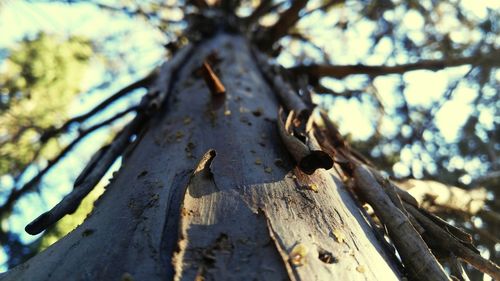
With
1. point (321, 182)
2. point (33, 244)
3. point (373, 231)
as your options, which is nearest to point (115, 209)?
point (321, 182)

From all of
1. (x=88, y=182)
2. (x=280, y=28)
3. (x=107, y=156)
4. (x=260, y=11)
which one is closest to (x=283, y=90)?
(x=107, y=156)

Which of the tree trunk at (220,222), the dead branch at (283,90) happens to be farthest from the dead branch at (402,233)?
the dead branch at (283,90)

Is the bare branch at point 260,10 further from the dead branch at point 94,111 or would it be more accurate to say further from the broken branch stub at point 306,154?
the broken branch stub at point 306,154

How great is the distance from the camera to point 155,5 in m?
4.83

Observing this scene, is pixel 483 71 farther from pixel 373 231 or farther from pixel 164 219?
pixel 164 219

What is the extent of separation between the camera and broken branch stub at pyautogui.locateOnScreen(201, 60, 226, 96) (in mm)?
1880

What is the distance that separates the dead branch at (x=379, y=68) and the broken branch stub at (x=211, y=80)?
4.33 ft

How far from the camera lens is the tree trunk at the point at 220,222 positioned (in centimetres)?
109

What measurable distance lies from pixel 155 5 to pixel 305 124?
3.44m

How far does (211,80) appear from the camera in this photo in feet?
6.48

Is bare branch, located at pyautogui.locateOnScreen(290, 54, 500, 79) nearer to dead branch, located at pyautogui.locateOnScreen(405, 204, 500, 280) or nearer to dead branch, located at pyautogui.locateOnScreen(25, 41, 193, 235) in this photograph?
dead branch, located at pyautogui.locateOnScreen(25, 41, 193, 235)

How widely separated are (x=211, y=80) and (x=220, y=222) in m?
0.88

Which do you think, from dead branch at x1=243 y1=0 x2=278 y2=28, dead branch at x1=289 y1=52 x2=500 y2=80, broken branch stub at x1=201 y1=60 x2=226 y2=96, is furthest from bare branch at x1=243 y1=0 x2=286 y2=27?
broken branch stub at x1=201 y1=60 x2=226 y2=96

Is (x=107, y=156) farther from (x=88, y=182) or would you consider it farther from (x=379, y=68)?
(x=379, y=68)
